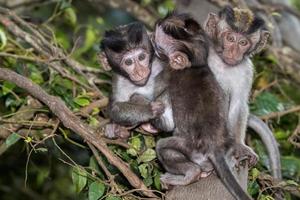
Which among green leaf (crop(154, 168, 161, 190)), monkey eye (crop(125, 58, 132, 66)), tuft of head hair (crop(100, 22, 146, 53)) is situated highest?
tuft of head hair (crop(100, 22, 146, 53))

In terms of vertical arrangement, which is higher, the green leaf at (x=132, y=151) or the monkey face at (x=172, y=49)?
the monkey face at (x=172, y=49)

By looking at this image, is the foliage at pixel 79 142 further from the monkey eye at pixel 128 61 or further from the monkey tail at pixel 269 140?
the monkey eye at pixel 128 61

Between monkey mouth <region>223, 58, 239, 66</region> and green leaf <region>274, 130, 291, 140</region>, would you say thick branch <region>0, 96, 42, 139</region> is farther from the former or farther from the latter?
green leaf <region>274, 130, 291, 140</region>

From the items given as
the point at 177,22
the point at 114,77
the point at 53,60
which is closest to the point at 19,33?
the point at 53,60

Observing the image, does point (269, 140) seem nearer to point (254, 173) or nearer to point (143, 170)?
point (254, 173)

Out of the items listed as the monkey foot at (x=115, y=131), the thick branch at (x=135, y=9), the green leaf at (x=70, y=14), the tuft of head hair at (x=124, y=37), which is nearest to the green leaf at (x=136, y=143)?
the monkey foot at (x=115, y=131)

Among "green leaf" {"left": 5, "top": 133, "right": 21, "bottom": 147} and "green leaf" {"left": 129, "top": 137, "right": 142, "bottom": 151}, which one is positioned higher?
"green leaf" {"left": 5, "top": 133, "right": 21, "bottom": 147}

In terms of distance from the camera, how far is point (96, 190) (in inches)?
148

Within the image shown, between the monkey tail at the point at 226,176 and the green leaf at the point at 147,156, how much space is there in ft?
1.04

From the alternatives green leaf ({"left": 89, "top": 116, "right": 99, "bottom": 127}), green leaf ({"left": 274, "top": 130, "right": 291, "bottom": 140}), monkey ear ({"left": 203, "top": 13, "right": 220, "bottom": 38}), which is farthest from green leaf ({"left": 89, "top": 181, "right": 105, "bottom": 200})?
green leaf ({"left": 274, "top": 130, "right": 291, "bottom": 140})

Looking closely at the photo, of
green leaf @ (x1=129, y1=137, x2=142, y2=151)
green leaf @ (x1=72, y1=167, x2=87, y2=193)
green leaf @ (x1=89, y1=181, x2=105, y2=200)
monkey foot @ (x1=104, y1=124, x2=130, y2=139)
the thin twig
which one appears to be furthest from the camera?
the thin twig

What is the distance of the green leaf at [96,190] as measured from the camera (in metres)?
3.74

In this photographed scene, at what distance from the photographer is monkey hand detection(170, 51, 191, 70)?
3992mm

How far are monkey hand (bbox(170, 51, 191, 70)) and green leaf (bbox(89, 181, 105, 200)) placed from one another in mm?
770
